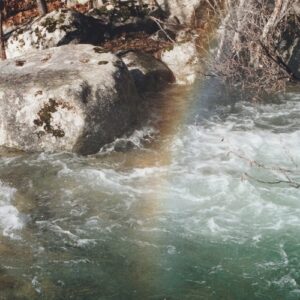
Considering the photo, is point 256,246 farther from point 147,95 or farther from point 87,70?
point 147,95

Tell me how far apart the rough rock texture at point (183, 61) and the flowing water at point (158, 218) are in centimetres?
313

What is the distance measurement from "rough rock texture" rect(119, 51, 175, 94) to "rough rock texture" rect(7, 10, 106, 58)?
5.76 feet

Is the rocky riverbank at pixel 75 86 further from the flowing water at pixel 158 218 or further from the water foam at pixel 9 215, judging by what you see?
the water foam at pixel 9 215

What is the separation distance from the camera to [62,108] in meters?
10.8

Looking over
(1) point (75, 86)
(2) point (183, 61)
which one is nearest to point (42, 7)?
(2) point (183, 61)

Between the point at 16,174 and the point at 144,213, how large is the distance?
3.09 meters

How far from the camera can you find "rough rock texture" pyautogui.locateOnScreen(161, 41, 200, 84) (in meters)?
15.2

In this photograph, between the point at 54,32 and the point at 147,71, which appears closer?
the point at 147,71

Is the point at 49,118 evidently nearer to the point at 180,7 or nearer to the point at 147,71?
the point at 147,71

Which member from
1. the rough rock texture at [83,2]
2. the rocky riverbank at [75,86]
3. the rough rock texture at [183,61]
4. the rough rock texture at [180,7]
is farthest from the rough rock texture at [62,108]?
the rough rock texture at [83,2]

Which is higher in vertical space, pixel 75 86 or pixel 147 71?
pixel 75 86

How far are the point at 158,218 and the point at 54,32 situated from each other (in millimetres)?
9247

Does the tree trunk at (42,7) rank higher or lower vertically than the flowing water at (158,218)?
higher

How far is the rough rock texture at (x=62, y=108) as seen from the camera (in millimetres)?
10867
